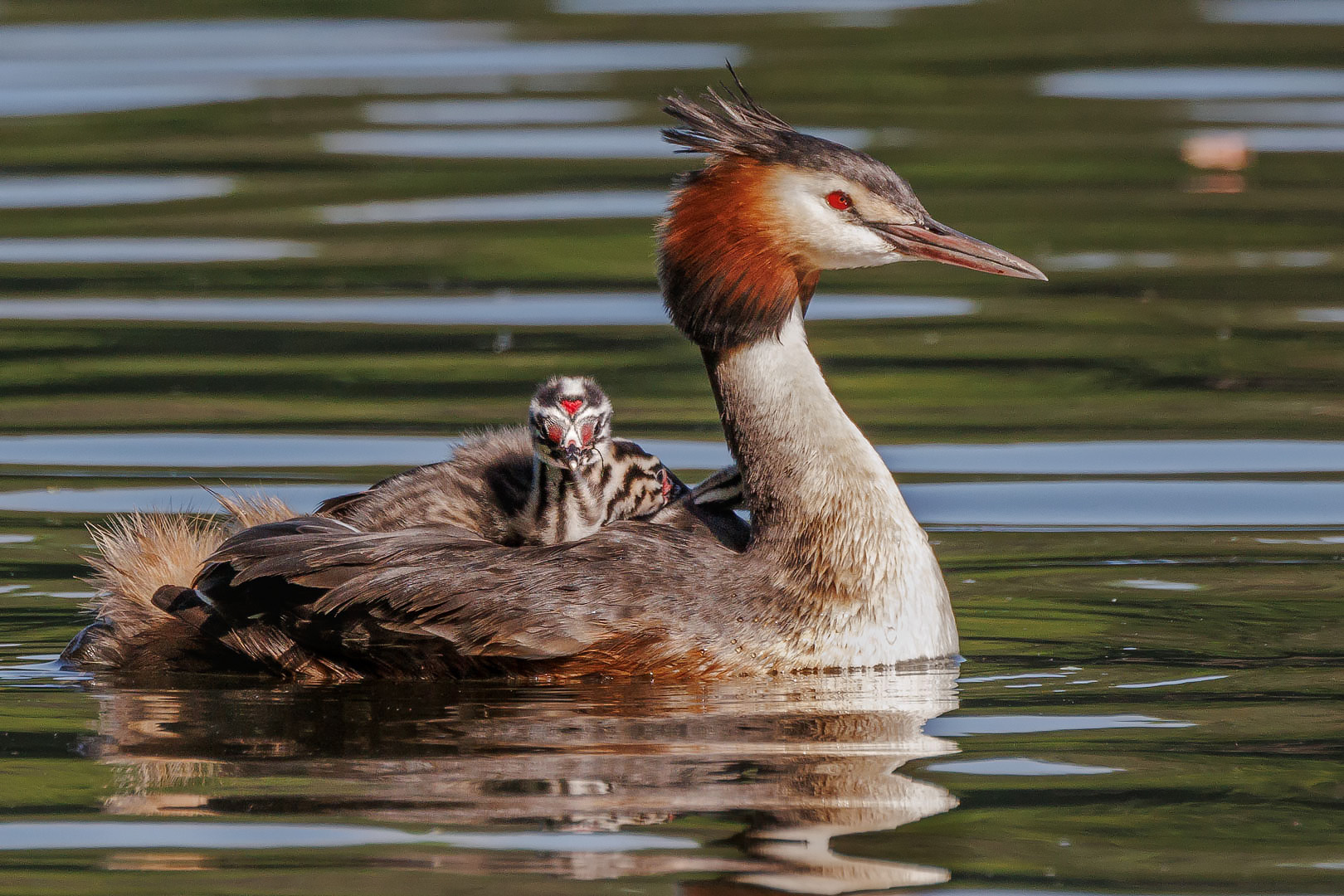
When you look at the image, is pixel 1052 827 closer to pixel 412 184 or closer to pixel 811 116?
pixel 412 184

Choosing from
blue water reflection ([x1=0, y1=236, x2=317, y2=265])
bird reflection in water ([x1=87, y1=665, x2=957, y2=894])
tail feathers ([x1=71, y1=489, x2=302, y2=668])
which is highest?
blue water reflection ([x1=0, y1=236, x2=317, y2=265])

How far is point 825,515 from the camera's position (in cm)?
820

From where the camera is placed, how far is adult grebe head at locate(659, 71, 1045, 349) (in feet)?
26.9

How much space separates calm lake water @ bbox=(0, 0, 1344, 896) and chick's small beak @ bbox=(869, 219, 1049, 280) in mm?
1253

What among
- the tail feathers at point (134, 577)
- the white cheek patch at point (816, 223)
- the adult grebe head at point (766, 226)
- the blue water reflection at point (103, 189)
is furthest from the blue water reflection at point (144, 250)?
the white cheek patch at point (816, 223)

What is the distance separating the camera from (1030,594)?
8977 mm

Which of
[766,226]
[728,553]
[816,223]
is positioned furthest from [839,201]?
[728,553]

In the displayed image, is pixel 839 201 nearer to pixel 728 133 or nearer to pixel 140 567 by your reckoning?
pixel 728 133

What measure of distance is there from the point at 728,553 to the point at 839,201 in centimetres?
123

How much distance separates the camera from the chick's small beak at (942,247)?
328 inches

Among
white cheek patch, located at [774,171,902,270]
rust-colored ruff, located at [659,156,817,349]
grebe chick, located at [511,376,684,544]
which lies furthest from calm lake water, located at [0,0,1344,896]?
white cheek patch, located at [774,171,902,270]

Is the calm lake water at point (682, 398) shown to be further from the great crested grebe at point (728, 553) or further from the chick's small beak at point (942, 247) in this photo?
the chick's small beak at point (942, 247)

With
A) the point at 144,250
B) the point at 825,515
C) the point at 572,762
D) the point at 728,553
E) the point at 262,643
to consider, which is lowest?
the point at 572,762

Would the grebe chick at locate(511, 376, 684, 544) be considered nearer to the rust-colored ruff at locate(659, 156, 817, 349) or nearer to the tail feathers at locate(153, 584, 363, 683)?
the rust-colored ruff at locate(659, 156, 817, 349)
